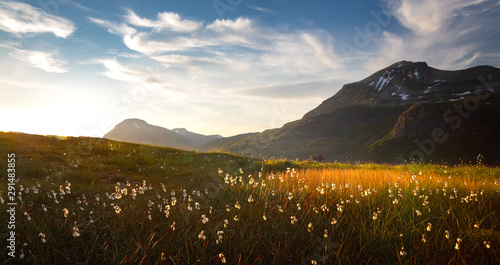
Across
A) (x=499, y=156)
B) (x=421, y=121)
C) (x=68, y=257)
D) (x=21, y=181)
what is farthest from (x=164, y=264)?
(x=421, y=121)

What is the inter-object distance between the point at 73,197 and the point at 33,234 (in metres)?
2.89

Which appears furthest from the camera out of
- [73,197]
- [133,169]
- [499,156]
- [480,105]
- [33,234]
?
[480,105]

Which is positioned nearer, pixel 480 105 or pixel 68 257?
pixel 68 257

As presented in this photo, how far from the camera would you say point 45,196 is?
17.7 ft

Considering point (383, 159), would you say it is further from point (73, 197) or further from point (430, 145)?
point (73, 197)

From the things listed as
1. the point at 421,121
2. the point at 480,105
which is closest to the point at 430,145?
the point at 421,121

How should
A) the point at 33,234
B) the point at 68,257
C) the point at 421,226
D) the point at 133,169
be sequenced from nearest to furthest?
the point at 68,257 → the point at 33,234 → the point at 421,226 → the point at 133,169

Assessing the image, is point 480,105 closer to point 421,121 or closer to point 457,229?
point 421,121

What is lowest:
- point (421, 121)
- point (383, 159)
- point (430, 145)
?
point (383, 159)

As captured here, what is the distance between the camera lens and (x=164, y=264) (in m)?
2.97

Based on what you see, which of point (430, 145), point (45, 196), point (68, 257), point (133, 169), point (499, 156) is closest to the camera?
point (68, 257)

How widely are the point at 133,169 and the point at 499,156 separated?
179 metres

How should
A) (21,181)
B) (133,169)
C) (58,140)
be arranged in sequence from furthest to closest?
1. (58,140)
2. (133,169)
3. (21,181)

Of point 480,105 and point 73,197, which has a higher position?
point 480,105
